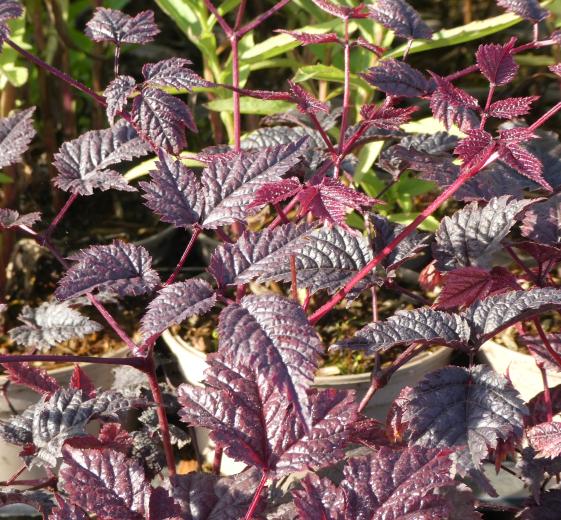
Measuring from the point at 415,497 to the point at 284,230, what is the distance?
0.31 meters

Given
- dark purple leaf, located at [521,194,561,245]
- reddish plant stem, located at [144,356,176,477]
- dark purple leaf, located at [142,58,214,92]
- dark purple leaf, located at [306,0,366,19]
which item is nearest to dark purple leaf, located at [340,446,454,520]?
reddish plant stem, located at [144,356,176,477]

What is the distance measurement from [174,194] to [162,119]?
0.47ft

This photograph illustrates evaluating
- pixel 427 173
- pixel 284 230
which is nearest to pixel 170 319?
pixel 284 230

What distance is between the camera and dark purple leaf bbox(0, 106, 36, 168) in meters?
1.16

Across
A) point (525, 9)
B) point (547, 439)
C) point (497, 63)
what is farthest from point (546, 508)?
point (525, 9)

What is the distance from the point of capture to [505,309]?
91cm

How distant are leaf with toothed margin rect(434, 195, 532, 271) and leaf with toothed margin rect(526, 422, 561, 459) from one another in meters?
0.23

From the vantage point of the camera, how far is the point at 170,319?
0.78 meters

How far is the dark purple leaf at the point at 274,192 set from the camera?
2.81 ft

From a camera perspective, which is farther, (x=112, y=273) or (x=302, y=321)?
(x=112, y=273)

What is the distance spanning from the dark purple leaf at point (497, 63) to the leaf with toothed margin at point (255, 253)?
34 cm

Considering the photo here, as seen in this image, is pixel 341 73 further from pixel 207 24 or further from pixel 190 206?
pixel 190 206

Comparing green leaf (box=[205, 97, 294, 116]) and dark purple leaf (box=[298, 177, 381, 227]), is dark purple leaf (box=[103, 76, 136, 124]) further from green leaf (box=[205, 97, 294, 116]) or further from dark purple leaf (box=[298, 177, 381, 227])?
green leaf (box=[205, 97, 294, 116])

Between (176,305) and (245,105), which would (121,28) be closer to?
(245,105)
